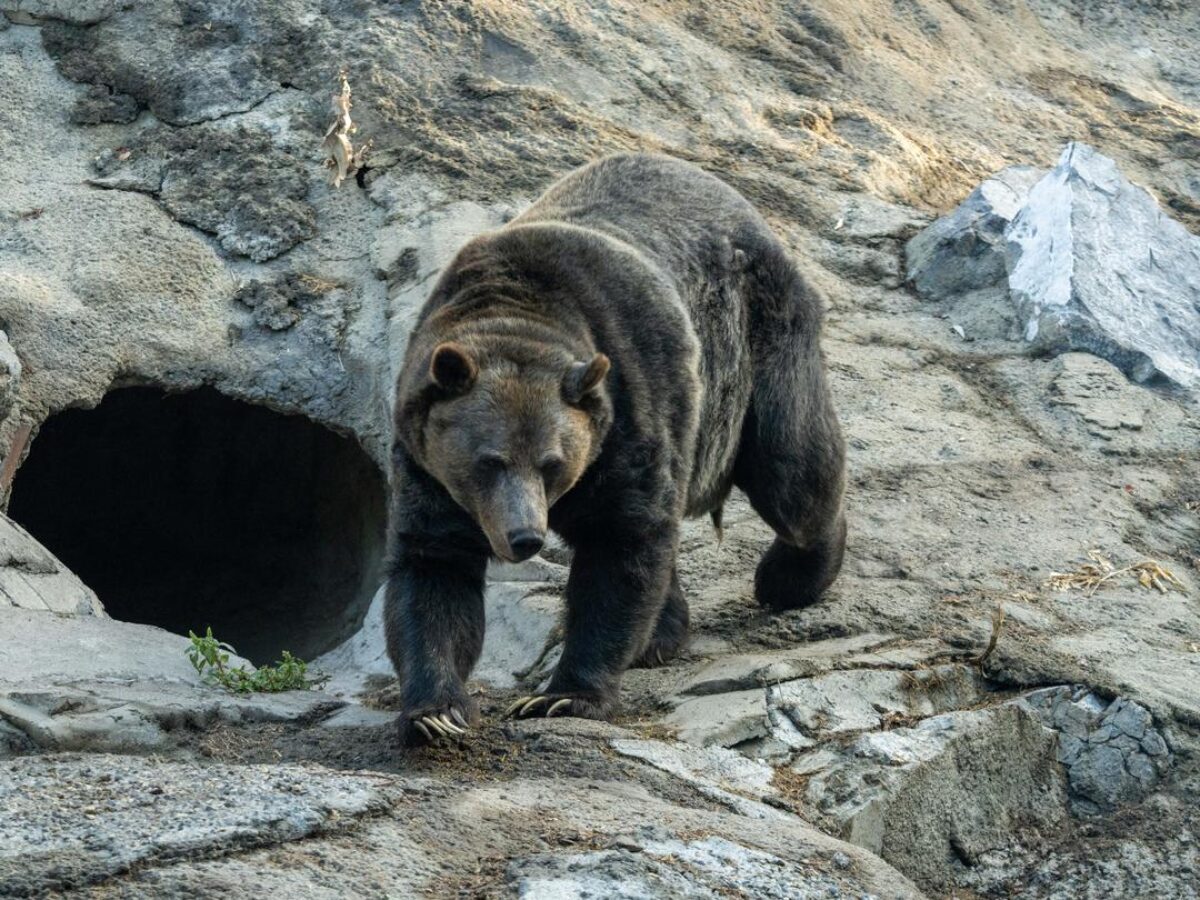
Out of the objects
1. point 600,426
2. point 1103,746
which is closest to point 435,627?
point 600,426

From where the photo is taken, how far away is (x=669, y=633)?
19.8 ft

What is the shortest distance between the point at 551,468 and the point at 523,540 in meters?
0.32

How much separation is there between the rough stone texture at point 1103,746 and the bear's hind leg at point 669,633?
1.38 metres

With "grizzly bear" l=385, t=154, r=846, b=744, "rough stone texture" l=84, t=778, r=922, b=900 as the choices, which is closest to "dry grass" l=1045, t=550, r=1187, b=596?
"grizzly bear" l=385, t=154, r=846, b=744

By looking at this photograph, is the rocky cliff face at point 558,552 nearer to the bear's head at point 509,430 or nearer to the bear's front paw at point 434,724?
the bear's front paw at point 434,724

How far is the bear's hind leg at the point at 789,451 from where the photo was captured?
6227 millimetres

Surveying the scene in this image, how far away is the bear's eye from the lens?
484 cm

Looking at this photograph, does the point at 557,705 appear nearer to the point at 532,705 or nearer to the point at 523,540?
the point at 532,705

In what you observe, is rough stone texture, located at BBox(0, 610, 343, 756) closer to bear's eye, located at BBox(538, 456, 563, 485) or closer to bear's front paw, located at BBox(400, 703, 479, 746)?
bear's front paw, located at BBox(400, 703, 479, 746)

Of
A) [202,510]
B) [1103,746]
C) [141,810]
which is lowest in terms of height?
[202,510]

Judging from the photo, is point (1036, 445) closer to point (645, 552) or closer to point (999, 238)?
point (999, 238)

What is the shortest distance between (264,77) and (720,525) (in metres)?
3.74

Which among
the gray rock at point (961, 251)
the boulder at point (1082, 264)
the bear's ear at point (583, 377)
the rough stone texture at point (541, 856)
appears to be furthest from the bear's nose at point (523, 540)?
the gray rock at point (961, 251)

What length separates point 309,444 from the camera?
9.26 m
